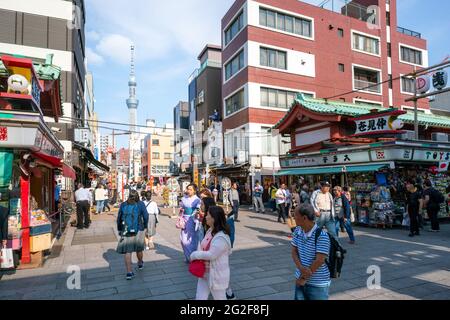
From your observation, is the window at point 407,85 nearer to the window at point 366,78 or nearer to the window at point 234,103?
the window at point 366,78

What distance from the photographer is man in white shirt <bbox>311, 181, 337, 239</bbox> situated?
25.9 feet

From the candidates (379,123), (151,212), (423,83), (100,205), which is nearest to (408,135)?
(423,83)

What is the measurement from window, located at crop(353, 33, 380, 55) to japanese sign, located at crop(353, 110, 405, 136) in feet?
60.1

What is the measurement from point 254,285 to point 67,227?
10.7m

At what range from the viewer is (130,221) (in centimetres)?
597

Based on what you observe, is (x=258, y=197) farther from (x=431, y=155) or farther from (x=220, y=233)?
(x=220, y=233)

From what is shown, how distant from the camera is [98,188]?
1745 cm

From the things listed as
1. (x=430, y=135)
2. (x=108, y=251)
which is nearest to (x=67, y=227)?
(x=108, y=251)

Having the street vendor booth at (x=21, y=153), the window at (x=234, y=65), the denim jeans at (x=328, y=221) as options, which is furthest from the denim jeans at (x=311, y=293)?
the window at (x=234, y=65)

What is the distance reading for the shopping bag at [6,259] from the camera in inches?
249

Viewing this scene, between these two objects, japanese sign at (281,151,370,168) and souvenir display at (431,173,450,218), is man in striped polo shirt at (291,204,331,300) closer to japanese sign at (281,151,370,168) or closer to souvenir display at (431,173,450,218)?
japanese sign at (281,151,370,168)

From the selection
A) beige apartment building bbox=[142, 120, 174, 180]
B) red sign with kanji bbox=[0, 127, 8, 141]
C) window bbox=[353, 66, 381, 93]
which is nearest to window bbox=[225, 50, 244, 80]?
window bbox=[353, 66, 381, 93]

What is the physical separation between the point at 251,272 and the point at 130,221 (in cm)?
280
